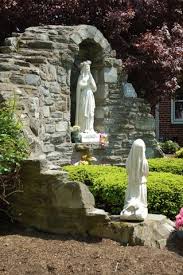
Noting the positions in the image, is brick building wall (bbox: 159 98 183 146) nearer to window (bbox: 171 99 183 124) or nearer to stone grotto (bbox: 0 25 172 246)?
window (bbox: 171 99 183 124)

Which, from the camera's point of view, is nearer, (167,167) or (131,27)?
(167,167)

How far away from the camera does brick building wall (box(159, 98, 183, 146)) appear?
2077 cm

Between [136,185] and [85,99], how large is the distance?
5.63 m

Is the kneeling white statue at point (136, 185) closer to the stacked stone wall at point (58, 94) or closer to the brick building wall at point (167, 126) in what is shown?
the stacked stone wall at point (58, 94)

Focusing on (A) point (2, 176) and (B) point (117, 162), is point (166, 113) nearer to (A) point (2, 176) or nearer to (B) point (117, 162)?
(B) point (117, 162)

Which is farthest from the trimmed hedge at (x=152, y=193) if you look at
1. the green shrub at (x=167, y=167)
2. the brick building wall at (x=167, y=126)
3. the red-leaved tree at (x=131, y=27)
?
the brick building wall at (x=167, y=126)

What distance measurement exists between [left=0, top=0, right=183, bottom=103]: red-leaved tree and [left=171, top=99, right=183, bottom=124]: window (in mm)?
7390

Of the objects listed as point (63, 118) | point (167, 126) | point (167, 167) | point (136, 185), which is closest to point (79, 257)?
point (136, 185)

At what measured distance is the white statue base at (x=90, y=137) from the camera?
1133cm

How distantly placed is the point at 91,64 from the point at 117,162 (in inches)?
98.4

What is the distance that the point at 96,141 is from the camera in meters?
11.5

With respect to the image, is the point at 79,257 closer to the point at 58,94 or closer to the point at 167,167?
the point at 167,167

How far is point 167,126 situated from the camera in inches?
821

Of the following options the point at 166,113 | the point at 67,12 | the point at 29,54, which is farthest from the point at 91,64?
the point at 166,113
